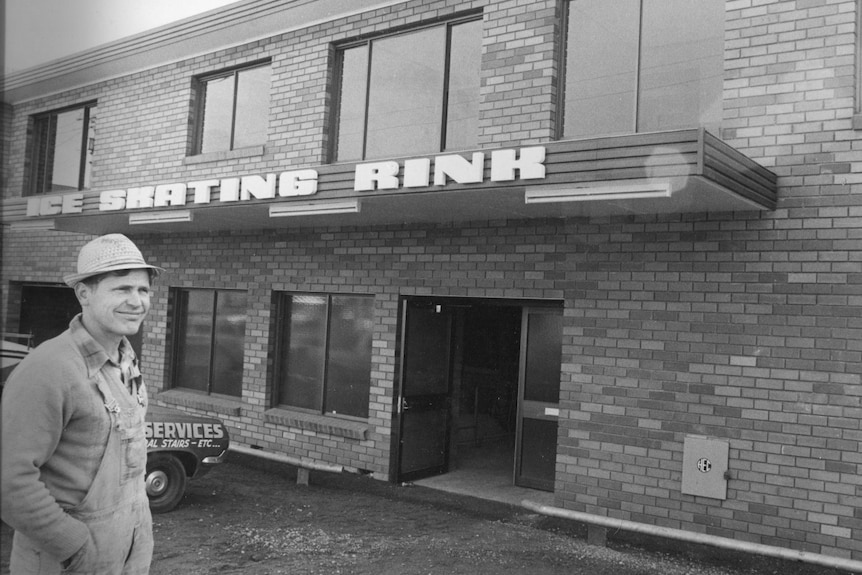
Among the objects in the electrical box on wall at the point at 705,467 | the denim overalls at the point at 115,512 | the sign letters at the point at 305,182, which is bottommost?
the electrical box on wall at the point at 705,467

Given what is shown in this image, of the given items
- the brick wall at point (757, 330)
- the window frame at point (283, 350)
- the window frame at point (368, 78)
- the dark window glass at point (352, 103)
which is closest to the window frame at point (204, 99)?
the window frame at point (368, 78)

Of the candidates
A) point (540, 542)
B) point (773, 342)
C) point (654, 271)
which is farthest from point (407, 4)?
point (540, 542)

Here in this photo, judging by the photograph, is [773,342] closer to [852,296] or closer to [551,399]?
[852,296]

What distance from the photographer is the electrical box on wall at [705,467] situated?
20.0ft

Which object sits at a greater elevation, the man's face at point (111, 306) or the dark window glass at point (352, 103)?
the dark window glass at point (352, 103)

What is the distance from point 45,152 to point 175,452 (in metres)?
8.31

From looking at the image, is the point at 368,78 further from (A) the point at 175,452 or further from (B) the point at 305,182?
(A) the point at 175,452

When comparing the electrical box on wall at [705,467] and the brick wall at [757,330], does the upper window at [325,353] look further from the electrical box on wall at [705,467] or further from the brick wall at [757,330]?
the electrical box on wall at [705,467]

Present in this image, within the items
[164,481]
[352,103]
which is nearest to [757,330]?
[352,103]

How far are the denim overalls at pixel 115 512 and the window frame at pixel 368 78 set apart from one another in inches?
232

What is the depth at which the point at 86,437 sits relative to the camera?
89.5 inches

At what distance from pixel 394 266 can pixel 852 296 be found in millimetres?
4672

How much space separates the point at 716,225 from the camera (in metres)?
6.29

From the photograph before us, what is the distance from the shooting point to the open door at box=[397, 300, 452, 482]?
852 centimetres
